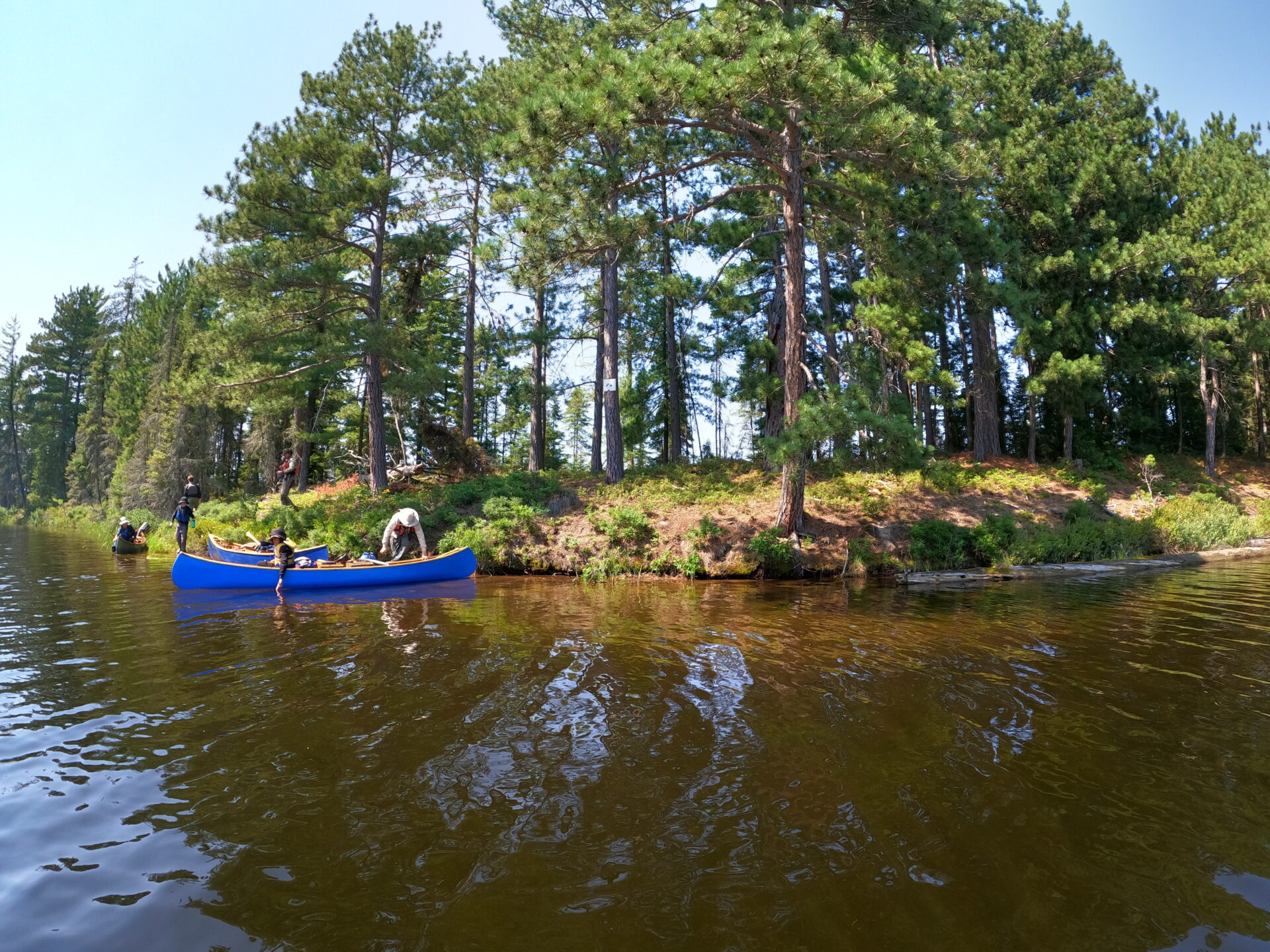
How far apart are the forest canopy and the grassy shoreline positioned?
1.09 metres

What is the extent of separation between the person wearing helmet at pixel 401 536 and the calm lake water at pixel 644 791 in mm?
5278

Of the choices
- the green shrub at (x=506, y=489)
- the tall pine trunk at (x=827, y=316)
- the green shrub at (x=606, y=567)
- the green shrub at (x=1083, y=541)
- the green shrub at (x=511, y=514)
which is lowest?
the green shrub at (x=606, y=567)

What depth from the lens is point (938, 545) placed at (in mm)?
14102

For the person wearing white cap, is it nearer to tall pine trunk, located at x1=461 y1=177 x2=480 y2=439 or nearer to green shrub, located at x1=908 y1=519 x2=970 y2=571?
tall pine trunk, located at x1=461 y1=177 x2=480 y2=439

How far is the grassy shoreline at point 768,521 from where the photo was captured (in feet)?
46.1

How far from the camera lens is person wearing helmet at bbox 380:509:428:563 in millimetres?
13469

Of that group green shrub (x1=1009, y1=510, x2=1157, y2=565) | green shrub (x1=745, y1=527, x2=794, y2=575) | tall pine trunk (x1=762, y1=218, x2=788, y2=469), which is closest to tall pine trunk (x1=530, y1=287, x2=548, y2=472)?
tall pine trunk (x1=762, y1=218, x2=788, y2=469)

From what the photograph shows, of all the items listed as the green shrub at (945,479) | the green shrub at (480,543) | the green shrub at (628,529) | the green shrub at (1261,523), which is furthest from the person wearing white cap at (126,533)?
the green shrub at (1261,523)

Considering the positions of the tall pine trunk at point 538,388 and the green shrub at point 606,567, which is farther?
the tall pine trunk at point 538,388

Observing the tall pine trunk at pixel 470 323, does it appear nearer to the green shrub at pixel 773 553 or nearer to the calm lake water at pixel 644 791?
the green shrub at pixel 773 553

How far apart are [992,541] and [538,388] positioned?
1492 centimetres

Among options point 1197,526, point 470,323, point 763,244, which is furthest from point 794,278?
point 470,323

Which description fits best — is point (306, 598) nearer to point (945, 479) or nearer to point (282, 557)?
point (282, 557)

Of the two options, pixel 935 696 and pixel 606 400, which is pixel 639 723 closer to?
pixel 935 696
